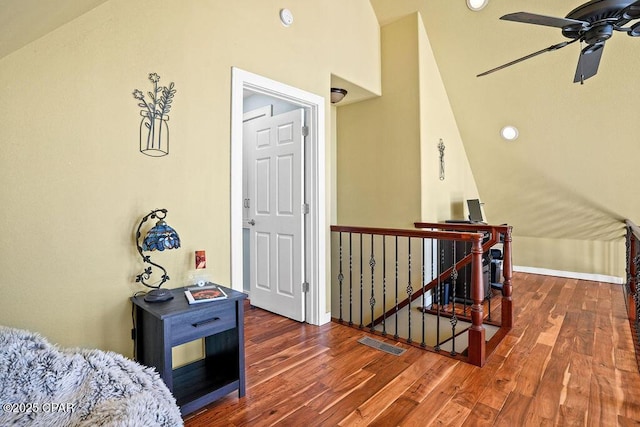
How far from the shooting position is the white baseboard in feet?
16.1

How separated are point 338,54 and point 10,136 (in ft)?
8.58

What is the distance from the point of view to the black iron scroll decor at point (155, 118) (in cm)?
197

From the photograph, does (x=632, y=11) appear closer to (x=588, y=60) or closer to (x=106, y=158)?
(x=588, y=60)

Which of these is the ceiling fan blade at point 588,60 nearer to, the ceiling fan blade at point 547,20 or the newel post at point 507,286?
the ceiling fan blade at point 547,20

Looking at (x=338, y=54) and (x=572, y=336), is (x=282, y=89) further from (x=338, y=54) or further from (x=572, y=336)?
(x=572, y=336)

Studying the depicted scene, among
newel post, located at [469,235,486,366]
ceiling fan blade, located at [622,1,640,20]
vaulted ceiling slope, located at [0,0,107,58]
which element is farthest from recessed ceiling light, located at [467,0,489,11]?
vaulted ceiling slope, located at [0,0,107,58]

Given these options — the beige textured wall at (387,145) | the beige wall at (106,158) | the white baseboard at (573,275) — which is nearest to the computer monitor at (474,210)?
the beige textured wall at (387,145)

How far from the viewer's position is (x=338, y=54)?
326 centimetres

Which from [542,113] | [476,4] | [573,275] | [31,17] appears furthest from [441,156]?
[31,17]

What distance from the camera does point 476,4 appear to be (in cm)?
360

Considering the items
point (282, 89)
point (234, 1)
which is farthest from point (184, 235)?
point (234, 1)

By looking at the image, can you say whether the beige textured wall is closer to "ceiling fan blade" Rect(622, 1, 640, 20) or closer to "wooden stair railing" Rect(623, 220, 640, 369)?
"wooden stair railing" Rect(623, 220, 640, 369)

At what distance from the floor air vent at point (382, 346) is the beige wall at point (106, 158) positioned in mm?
1245

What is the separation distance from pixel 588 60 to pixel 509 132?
7.80ft
